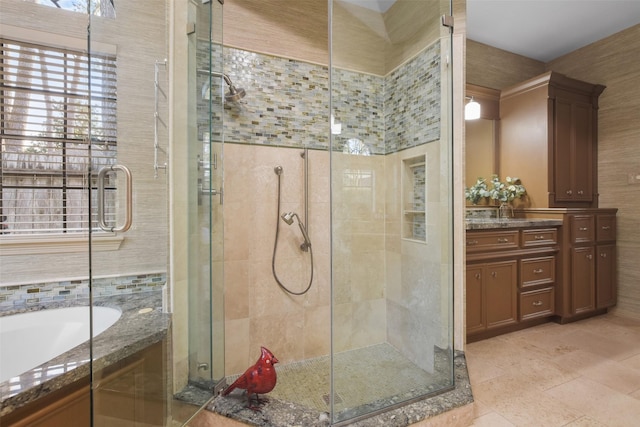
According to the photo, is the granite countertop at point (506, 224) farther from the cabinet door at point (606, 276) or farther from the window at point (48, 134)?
the window at point (48, 134)

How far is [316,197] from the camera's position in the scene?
2.00m

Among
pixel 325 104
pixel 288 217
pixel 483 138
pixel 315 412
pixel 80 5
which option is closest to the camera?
pixel 315 412

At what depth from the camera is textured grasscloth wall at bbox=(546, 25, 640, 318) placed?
9.15ft

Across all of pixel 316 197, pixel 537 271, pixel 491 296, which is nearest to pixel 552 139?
pixel 537 271

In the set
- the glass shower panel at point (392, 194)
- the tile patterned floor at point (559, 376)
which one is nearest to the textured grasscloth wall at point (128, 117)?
the glass shower panel at point (392, 194)

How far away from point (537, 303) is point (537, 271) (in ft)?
0.94

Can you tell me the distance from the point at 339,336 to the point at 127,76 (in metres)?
1.89

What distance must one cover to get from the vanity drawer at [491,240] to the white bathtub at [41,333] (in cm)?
236

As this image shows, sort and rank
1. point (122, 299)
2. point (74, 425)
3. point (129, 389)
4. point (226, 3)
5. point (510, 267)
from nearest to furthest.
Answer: point (74, 425), point (129, 389), point (122, 299), point (226, 3), point (510, 267)

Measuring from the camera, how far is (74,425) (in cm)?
101

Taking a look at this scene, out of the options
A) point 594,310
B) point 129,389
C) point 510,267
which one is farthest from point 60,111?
point 594,310

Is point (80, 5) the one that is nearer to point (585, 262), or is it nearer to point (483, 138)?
point (483, 138)

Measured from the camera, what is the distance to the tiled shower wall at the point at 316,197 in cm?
168

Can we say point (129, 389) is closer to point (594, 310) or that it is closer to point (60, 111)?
point (60, 111)
